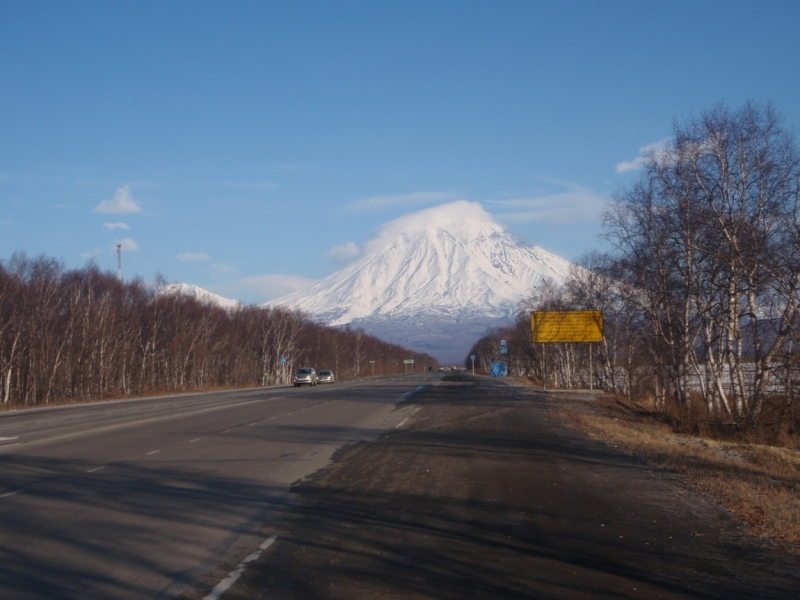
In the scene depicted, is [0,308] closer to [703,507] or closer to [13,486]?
[13,486]

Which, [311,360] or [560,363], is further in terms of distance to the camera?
[311,360]

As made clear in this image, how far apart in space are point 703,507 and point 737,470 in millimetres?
3766

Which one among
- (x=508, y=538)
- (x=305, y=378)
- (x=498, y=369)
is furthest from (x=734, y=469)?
(x=498, y=369)

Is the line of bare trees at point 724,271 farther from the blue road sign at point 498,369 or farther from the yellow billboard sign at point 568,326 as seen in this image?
the blue road sign at point 498,369

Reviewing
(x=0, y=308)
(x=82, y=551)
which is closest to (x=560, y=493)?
(x=82, y=551)

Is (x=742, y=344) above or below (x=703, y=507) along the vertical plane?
above

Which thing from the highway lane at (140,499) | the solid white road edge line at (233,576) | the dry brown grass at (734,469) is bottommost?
the highway lane at (140,499)

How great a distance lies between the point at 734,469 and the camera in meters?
12.6

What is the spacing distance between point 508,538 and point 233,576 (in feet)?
9.78

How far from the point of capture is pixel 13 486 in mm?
10812

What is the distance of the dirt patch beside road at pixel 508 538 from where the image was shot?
601 cm

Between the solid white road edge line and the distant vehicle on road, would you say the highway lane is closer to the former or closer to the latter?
the solid white road edge line

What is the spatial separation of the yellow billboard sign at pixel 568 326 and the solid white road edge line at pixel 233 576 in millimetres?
39108

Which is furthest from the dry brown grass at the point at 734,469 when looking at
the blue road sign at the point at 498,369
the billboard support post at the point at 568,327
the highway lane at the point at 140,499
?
the blue road sign at the point at 498,369
